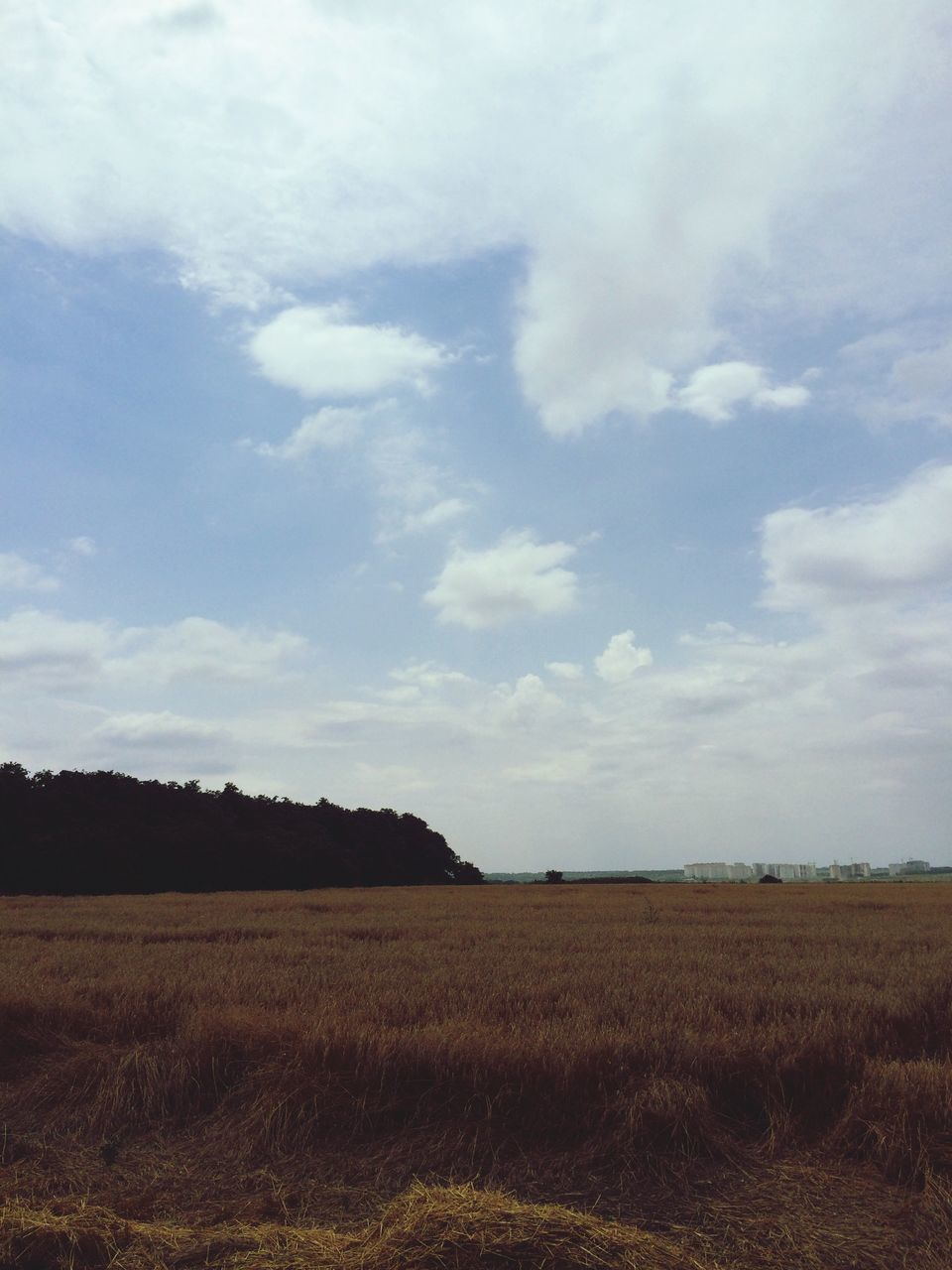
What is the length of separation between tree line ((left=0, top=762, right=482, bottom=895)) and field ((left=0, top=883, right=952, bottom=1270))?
45454 millimetres

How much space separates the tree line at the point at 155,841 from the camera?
48031 millimetres

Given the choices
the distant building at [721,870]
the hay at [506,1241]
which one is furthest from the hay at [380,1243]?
the distant building at [721,870]

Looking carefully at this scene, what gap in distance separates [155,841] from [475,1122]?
52716mm

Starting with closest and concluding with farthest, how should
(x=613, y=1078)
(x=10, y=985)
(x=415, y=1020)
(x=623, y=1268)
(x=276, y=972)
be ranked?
(x=623, y=1268)
(x=613, y=1078)
(x=415, y=1020)
(x=10, y=985)
(x=276, y=972)

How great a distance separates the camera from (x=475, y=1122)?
Result: 4836mm

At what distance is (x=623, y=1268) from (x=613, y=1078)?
178 centimetres

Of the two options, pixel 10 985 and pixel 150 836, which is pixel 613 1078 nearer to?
pixel 10 985

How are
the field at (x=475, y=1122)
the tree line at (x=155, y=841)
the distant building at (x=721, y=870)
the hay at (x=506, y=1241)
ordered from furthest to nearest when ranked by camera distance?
the distant building at (x=721, y=870), the tree line at (x=155, y=841), the field at (x=475, y=1122), the hay at (x=506, y=1241)

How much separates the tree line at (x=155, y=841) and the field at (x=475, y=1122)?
45454 millimetres

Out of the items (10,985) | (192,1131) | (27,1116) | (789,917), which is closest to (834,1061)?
(192,1131)

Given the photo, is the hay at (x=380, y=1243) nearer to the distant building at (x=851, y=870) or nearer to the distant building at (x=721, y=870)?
the distant building at (x=721, y=870)

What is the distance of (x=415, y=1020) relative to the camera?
6.44 m

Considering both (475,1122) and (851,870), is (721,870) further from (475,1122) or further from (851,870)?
Answer: (475,1122)

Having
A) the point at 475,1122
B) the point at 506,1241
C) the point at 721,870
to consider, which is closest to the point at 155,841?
the point at 475,1122
